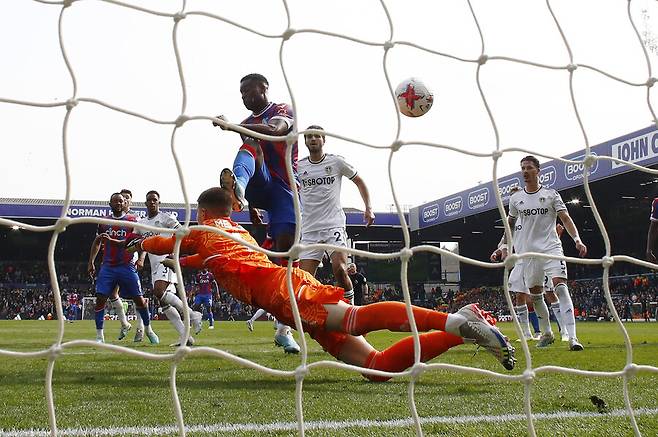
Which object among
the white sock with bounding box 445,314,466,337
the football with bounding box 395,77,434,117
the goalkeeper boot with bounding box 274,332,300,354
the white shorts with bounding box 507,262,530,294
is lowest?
the goalkeeper boot with bounding box 274,332,300,354

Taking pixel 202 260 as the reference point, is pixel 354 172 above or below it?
above

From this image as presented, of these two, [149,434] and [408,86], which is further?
[408,86]

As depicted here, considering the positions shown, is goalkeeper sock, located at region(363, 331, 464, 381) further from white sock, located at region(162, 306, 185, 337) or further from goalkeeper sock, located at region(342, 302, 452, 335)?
white sock, located at region(162, 306, 185, 337)

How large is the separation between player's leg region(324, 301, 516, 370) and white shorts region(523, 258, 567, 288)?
161 inches

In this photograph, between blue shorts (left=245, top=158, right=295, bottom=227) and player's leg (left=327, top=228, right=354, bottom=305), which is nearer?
blue shorts (left=245, top=158, right=295, bottom=227)

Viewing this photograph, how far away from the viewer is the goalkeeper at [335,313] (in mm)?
3326

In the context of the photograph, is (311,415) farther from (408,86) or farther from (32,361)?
(32,361)

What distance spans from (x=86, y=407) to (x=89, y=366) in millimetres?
1783

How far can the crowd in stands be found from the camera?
25484 mm

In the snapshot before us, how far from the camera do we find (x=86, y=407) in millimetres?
3076

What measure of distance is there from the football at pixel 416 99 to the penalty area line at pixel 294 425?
2307 mm

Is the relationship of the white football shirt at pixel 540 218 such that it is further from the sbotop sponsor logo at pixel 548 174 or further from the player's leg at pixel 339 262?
the sbotop sponsor logo at pixel 548 174

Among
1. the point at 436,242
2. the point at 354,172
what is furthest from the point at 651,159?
the point at 436,242

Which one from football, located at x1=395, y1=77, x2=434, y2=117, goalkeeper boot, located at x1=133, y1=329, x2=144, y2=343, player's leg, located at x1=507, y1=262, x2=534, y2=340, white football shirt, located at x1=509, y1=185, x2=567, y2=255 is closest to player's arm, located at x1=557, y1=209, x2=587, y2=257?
white football shirt, located at x1=509, y1=185, x2=567, y2=255
